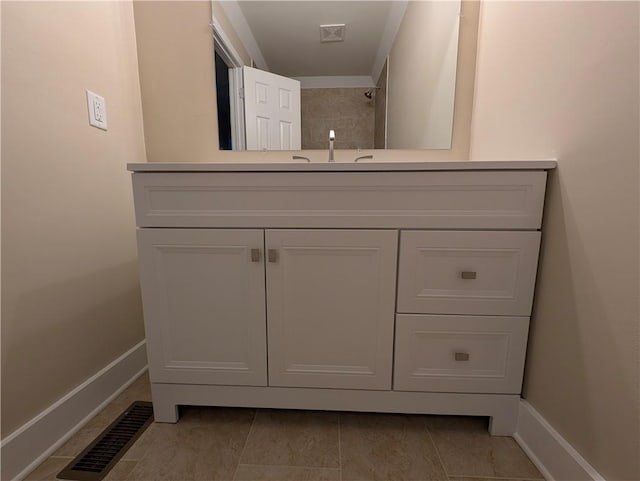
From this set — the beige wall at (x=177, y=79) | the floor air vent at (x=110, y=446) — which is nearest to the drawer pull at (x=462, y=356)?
the floor air vent at (x=110, y=446)

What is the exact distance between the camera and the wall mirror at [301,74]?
1.32 metres

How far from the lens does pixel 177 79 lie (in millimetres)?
1362

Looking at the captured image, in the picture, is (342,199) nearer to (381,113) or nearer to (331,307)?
(331,307)

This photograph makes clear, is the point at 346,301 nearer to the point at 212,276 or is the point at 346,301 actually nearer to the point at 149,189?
the point at 212,276

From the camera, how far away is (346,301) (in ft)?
3.01

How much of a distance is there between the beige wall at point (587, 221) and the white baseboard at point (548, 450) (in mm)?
21

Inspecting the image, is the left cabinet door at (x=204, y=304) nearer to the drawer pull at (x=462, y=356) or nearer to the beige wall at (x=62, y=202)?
the beige wall at (x=62, y=202)

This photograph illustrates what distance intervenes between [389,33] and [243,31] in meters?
0.68

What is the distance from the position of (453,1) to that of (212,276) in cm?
154

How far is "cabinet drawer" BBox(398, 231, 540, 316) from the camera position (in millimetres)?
856

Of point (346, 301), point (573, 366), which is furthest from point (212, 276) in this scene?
point (573, 366)

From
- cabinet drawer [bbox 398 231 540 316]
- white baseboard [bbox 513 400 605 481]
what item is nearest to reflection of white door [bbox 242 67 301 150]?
cabinet drawer [bbox 398 231 540 316]

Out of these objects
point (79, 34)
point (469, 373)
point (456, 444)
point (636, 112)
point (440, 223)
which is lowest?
point (456, 444)

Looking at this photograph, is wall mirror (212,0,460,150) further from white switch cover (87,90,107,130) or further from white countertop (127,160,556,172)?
white countertop (127,160,556,172)
